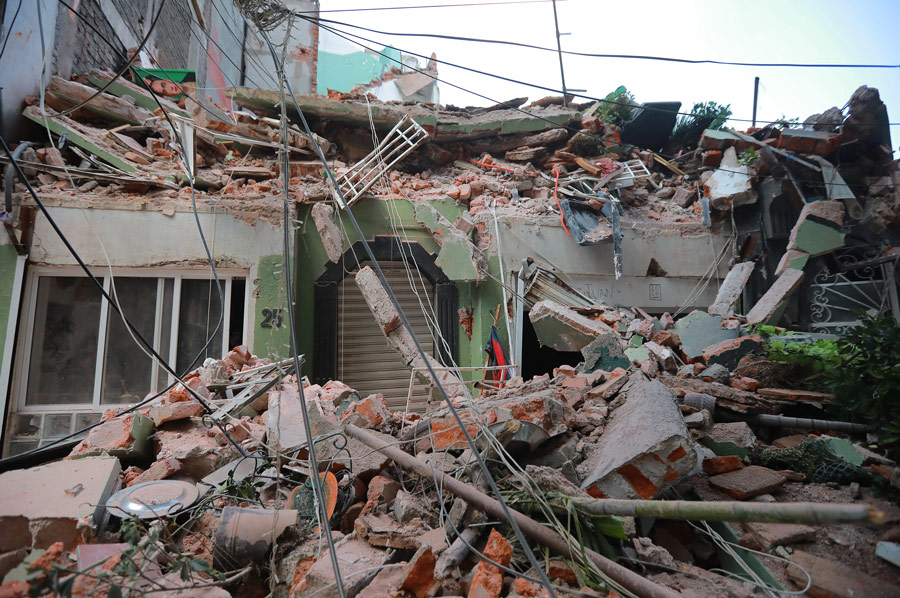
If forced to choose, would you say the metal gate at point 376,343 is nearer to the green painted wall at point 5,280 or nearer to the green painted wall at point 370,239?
the green painted wall at point 370,239

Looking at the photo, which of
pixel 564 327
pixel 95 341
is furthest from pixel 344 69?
pixel 564 327

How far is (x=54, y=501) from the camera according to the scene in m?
2.73

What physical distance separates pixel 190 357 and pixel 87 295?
1516 millimetres

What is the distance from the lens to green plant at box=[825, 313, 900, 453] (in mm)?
2711

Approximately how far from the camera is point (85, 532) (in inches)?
103

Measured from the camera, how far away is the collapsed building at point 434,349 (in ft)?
7.72

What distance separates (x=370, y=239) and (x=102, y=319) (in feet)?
12.2

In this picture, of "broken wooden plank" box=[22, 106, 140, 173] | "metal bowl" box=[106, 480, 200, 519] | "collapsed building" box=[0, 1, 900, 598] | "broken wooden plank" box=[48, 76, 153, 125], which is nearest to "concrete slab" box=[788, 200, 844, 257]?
"collapsed building" box=[0, 1, 900, 598]

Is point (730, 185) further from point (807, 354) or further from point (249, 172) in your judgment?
point (249, 172)

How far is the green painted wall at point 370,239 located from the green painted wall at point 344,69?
12.4 metres

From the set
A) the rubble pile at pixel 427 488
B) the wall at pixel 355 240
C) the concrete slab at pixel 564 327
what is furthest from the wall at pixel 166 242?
the concrete slab at pixel 564 327

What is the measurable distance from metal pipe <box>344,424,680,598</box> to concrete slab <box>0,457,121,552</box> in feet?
5.31

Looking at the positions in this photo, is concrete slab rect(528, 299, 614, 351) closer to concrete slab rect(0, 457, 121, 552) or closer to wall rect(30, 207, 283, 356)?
A: wall rect(30, 207, 283, 356)

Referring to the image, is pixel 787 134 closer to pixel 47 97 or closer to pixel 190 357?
pixel 190 357
